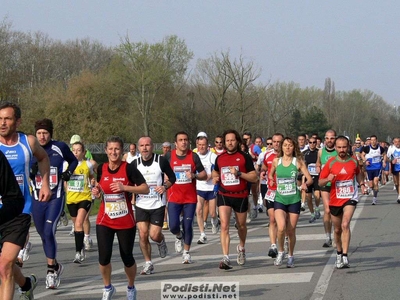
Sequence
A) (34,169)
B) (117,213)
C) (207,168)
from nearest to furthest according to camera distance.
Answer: (117,213), (34,169), (207,168)

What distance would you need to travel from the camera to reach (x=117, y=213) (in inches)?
314

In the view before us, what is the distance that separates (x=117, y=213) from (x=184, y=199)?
3538 mm

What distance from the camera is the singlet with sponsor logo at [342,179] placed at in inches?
415


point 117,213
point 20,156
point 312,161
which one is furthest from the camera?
point 312,161

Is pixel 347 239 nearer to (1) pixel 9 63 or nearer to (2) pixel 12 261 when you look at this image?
(2) pixel 12 261

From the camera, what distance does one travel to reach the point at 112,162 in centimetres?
813

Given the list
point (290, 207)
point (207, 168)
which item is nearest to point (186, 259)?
point (290, 207)

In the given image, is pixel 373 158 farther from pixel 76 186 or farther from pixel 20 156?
pixel 20 156

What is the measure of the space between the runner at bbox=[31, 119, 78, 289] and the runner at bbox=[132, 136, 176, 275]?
1.03 metres

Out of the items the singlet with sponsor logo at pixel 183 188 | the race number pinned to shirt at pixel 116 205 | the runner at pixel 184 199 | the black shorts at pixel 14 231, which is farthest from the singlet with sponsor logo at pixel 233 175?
the black shorts at pixel 14 231

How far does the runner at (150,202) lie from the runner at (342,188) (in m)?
2.39

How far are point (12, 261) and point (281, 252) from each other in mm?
5141

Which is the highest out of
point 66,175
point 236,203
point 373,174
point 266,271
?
point 66,175

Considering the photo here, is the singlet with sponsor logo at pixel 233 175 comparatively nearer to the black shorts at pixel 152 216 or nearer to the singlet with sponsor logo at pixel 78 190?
the black shorts at pixel 152 216
